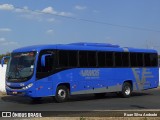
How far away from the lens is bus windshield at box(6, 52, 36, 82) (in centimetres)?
2088

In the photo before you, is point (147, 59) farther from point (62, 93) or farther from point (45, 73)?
point (45, 73)

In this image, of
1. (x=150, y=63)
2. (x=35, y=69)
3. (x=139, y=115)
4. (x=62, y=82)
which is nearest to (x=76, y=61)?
(x=62, y=82)

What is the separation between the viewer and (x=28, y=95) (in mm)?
20625

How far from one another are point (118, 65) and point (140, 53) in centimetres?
244

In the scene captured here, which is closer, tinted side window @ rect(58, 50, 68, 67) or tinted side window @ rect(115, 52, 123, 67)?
tinted side window @ rect(58, 50, 68, 67)

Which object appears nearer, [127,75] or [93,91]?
[93,91]

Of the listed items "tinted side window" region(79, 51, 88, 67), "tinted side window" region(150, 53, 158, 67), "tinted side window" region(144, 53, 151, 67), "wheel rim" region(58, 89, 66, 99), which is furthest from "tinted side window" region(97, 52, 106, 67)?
"tinted side window" region(150, 53, 158, 67)

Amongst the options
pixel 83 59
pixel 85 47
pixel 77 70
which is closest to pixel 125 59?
pixel 85 47

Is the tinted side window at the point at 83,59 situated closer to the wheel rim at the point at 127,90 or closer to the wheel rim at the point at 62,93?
the wheel rim at the point at 62,93

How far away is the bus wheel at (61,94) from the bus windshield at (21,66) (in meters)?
1.99

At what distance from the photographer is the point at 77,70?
2300 centimetres

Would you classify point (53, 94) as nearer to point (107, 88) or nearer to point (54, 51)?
point (54, 51)

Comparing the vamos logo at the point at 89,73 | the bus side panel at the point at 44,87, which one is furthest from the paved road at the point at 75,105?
the vamos logo at the point at 89,73

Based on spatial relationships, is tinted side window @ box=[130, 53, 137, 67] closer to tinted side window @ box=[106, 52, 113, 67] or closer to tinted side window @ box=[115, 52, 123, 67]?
tinted side window @ box=[115, 52, 123, 67]
